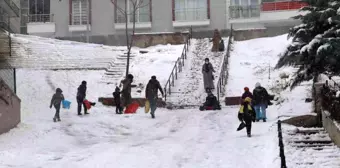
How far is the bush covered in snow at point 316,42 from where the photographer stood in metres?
15.1

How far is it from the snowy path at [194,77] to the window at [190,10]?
9262 mm

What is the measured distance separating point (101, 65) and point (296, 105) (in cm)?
1342

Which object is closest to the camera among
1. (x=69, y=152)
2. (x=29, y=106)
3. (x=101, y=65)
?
(x=69, y=152)

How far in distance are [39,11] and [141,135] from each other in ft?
101

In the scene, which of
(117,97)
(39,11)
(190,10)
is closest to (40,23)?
(39,11)

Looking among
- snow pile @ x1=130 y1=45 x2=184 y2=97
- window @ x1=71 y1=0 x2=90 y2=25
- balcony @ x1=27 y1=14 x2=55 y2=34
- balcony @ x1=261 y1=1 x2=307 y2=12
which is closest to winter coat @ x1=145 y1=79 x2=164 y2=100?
snow pile @ x1=130 y1=45 x2=184 y2=97

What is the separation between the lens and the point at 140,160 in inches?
450

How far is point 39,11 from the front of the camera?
141 feet

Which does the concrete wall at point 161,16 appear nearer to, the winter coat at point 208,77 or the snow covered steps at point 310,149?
the winter coat at point 208,77

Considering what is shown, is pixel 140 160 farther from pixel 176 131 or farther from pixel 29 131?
pixel 29 131

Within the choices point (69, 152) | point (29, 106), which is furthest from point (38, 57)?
point (69, 152)

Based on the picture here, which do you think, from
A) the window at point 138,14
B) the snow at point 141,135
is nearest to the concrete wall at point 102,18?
the window at point 138,14

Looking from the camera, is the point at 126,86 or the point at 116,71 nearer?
the point at 126,86

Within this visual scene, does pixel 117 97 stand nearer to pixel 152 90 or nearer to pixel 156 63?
pixel 152 90
